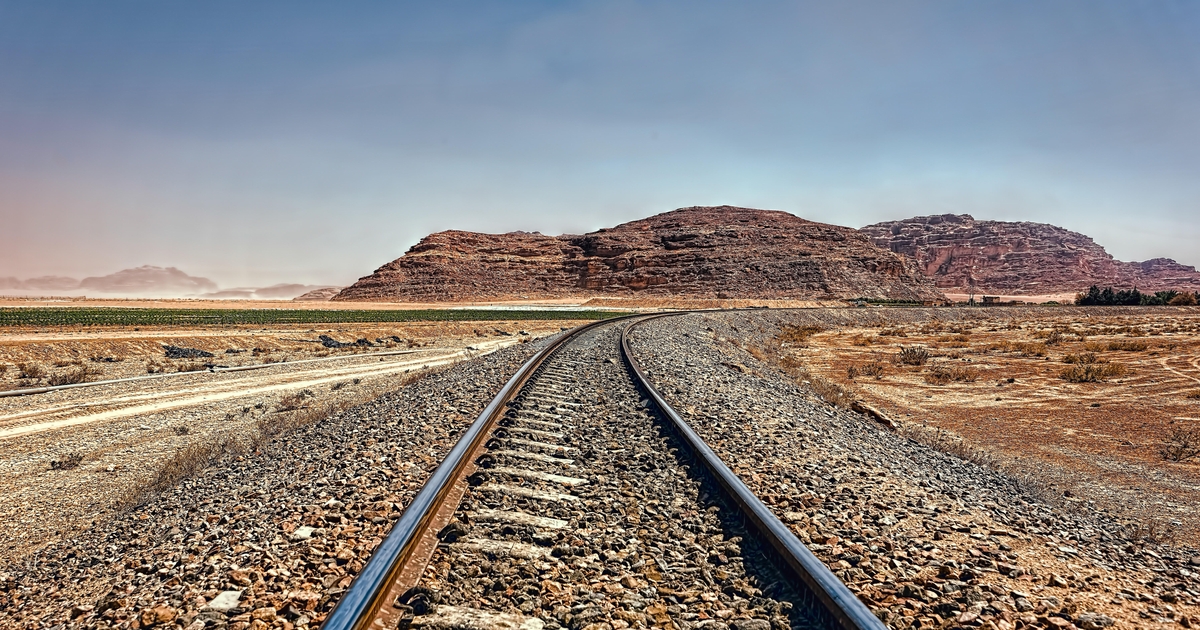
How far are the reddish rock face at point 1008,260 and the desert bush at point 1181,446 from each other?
7034 inches

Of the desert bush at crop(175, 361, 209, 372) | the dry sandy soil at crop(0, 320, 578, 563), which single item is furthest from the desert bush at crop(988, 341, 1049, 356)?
the desert bush at crop(175, 361, 209, 372)

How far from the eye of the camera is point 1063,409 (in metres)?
13.8

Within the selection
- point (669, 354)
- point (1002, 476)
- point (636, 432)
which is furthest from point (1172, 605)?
point (669, 354)

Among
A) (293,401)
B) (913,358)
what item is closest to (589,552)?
(293,401)

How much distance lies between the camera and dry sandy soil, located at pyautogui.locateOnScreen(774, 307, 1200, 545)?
8.12m

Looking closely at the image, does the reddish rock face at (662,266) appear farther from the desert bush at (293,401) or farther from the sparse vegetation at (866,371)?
the desert bush at (293,401)

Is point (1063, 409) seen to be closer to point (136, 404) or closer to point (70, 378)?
point (136, 404)

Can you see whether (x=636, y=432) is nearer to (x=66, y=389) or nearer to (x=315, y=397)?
(x=315, y=397)

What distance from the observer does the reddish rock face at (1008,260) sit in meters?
164

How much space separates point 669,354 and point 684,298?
78.0 meters

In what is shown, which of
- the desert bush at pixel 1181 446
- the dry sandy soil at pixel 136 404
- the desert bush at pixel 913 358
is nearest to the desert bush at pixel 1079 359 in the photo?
the desert bush at pixel 913 358

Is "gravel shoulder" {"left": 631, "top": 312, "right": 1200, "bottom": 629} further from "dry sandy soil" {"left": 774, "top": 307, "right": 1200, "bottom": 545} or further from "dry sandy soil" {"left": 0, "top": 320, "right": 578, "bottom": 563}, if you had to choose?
"dry sandy soil" {"left": 0, "top": 320, "right": 578, "bottom": 563}

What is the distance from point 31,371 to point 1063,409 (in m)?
26.4

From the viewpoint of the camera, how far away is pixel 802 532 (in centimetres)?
430
